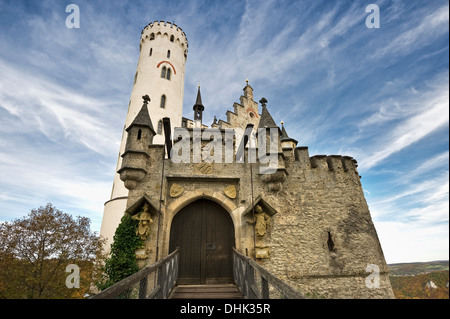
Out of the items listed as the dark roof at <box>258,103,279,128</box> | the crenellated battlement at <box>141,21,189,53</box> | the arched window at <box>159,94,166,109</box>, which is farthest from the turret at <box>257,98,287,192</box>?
the crenellated battlement at <box>141,21,189,53</box>

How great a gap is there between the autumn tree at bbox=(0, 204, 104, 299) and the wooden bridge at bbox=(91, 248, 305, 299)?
14.2 meters

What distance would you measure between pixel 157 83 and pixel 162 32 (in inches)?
265

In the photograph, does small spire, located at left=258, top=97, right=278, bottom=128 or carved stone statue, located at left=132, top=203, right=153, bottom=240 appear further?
small spire, located at left=258, top=97, right=278, bottom=128

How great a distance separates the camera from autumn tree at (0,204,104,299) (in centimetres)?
1688

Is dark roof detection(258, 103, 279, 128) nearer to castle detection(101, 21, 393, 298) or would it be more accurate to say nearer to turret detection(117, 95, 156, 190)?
castle detection(101, 21, 393, 298)

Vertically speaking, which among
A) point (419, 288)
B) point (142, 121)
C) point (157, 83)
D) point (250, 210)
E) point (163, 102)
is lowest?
point (419, 288)

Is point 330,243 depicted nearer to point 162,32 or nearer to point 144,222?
point 144,222

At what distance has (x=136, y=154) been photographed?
7.54m

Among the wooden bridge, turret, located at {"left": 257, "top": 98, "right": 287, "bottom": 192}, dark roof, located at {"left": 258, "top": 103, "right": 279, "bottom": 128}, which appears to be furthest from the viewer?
dark roof, located at {"left": 258, "top": 103, "right": 279, "bottom": 128}

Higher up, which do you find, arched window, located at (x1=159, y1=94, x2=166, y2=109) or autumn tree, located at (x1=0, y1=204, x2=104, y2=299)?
arched window, located at (x1=159, y1=94, x2=166, y2=109)

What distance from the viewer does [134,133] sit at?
7.86 m

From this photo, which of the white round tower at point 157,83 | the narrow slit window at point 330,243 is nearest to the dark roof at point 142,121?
the narrow slit window at point 330,243

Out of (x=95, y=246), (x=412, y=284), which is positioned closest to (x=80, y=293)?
(x=95, y=246)

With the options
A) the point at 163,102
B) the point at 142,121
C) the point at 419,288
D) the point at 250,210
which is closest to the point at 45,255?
the point at 163,102
